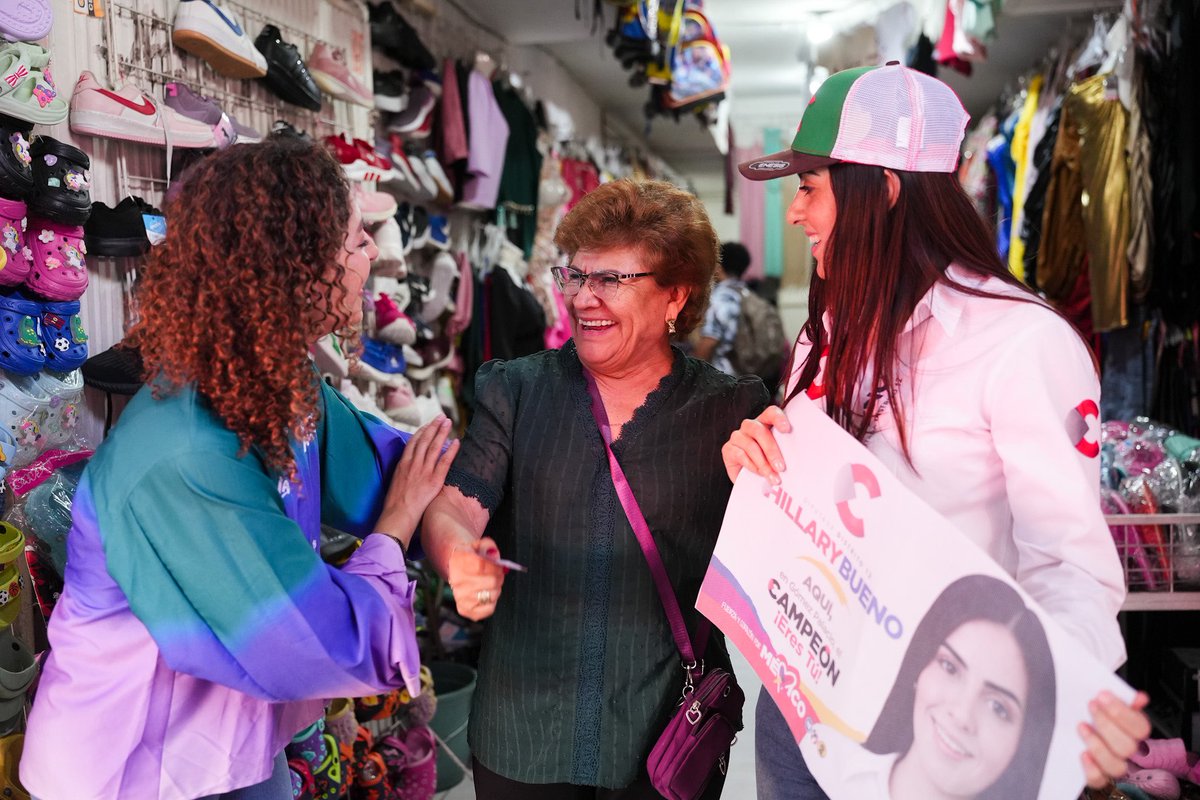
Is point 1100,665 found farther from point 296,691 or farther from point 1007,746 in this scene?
point 296,691

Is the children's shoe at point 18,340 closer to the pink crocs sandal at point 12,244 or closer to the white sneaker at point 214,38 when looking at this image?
the pink crocs sandal at point 12,244

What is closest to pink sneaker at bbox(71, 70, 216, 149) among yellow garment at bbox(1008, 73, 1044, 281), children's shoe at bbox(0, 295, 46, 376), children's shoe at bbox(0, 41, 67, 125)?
children's shoe at bbox(0, 41, 67, 125)

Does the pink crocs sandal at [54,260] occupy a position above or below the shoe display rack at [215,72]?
below

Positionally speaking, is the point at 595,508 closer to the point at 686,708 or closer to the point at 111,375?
the point at 686,708

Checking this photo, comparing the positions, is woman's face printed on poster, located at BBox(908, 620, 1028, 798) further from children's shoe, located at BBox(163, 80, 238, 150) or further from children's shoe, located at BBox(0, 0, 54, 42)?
children's shoe, located at BBox(163, 80, 238, 150)

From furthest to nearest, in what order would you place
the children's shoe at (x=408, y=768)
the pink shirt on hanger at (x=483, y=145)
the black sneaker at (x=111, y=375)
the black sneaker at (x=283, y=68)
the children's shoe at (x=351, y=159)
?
the pink shirt on hanger at (x=483, y=145) → the children's shoe at (x=351, y=159) → the children's shoe at (x=408, y=768) → the black sneaker at (x=283, y=68) → the black sneaker at (x=111, y=375)

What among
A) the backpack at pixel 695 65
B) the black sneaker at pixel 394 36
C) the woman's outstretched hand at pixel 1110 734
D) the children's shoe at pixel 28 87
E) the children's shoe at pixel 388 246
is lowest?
the woman's outstretched hand at pixel 1110 734

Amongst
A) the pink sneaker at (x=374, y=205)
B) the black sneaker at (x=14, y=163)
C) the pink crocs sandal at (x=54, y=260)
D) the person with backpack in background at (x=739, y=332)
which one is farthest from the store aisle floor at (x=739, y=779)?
the person with backpack in background at (x=739, y=332)

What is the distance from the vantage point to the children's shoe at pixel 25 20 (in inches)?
81.3

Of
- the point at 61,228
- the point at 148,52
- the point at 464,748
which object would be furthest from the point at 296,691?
the point at 464,748

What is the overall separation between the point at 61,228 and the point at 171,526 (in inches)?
47.4

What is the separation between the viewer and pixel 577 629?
185 centimetres

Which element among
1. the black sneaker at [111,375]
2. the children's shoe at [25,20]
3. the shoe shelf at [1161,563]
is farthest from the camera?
the shoe shelf at [1161,563]

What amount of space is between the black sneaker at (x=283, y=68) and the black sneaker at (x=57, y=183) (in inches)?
41.6
